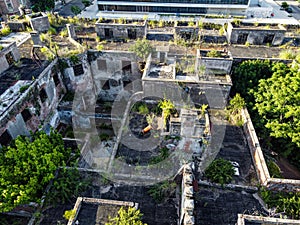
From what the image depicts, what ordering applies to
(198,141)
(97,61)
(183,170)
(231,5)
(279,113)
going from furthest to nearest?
(231,5) < (97,61) < (279,113) < (198,141) < (183,170)

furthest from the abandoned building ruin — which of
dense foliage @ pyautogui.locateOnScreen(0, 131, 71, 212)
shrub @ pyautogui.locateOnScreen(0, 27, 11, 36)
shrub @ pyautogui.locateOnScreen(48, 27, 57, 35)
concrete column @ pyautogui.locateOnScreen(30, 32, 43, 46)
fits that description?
dense foliage @ pyautogui.locateOnScreen(0, 131, 71, 212)

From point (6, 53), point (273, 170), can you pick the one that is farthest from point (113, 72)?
point (273, 170)

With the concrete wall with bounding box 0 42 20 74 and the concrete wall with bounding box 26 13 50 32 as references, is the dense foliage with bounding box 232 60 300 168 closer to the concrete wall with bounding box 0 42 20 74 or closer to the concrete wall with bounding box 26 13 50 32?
the concrete wall with bounding box 0 42 20 74

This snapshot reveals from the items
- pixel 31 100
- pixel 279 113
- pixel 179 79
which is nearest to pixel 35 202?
pixel 31 100

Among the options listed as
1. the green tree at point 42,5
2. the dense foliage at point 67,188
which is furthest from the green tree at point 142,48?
the green tree at point 42,5

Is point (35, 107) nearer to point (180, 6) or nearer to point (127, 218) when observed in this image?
point (127, 218)

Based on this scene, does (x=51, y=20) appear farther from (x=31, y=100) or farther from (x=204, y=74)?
(x=204, y=74)
